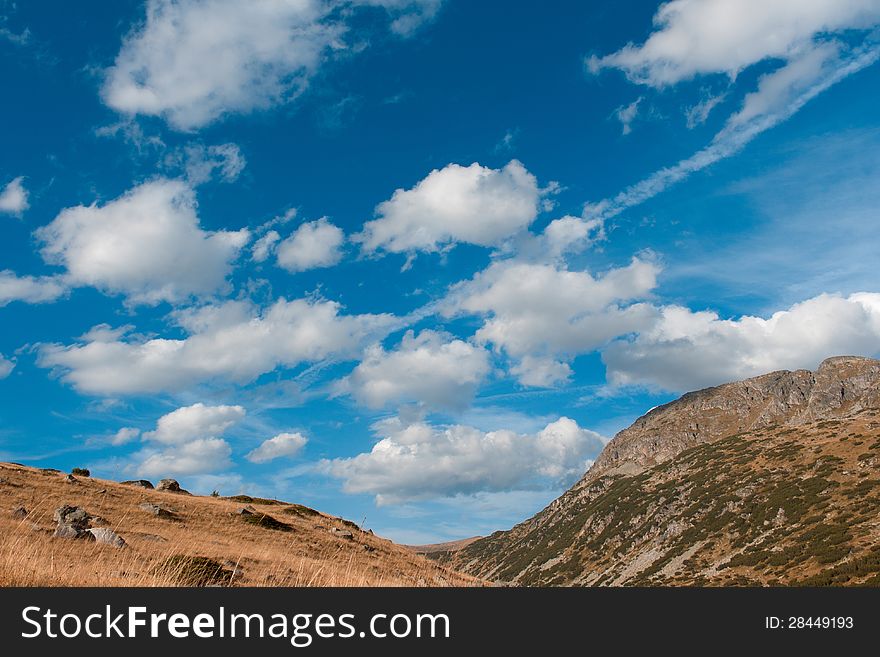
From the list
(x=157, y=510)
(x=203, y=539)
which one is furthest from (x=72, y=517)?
(x=157, y=510)

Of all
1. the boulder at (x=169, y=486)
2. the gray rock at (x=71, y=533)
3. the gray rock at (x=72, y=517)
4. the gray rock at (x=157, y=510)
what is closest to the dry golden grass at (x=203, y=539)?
the gray rock at (x=157, y=510)

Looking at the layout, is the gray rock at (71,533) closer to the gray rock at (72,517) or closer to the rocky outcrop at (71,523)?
the rocky outcrop at (71,523)

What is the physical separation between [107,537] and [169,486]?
134ft

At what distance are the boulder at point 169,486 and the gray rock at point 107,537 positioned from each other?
38.1 m

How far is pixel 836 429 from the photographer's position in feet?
620

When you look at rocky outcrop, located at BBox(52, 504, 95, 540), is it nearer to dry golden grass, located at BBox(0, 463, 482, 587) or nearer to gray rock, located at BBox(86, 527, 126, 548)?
gray rock, located at BBox(86, 527, 126, 548)

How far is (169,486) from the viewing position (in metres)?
65.2

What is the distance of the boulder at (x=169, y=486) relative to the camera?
2534 inches

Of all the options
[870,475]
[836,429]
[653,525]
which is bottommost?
[653,525]

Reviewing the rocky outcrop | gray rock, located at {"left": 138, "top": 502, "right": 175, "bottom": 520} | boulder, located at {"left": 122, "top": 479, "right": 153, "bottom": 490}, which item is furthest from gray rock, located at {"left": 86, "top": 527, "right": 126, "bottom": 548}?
boulder, located at {"left": 122, "top": 479, "right": 153, "bottom": 490}
